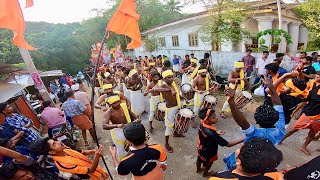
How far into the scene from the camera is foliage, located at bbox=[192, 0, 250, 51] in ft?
34.5

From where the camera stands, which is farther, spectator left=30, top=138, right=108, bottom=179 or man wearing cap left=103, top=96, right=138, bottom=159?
man wearing cap left=103, top=96, right=138, bottom=159

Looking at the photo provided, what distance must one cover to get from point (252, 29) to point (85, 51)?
58.3ft

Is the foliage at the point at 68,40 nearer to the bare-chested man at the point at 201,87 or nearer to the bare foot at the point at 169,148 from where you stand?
the bare-chested man at the point at 201,87

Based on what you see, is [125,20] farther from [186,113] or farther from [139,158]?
[186,113]

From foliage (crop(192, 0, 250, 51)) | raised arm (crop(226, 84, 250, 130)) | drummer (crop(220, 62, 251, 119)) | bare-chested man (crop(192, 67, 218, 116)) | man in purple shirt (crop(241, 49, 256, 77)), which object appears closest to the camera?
raised arm (crop(226, 84, 250, 130))

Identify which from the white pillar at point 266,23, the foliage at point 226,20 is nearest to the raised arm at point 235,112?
the foliage at point 226,20

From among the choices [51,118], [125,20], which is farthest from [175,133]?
[125,20]

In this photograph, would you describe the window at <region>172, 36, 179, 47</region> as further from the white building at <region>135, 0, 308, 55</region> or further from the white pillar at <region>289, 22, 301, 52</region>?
the white pillar at <region>289, 22, 301, 52</region>

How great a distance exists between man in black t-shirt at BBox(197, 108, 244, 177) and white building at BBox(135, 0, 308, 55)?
9279mm

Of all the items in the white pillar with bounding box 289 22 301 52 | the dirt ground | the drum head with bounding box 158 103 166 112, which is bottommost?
the dirt ground

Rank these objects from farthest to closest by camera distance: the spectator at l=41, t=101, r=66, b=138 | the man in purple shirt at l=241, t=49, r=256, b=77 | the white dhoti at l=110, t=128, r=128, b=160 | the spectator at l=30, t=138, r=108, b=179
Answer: the man in purple shirt at l=241, t=49, r=256, b=77
the spectator at l=41, t=101, r=66, b=138
the white dhoti at l=110, t=128, r=128, b=160
the spectator at l=30, t=138, r=108, b=179

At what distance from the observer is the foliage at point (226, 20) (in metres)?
10.5

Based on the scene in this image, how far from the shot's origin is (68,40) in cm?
2316

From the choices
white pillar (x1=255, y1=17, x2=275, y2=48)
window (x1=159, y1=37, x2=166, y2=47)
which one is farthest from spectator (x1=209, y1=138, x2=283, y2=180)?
window (x1=159, y1=37, x2=166, y2=47)
